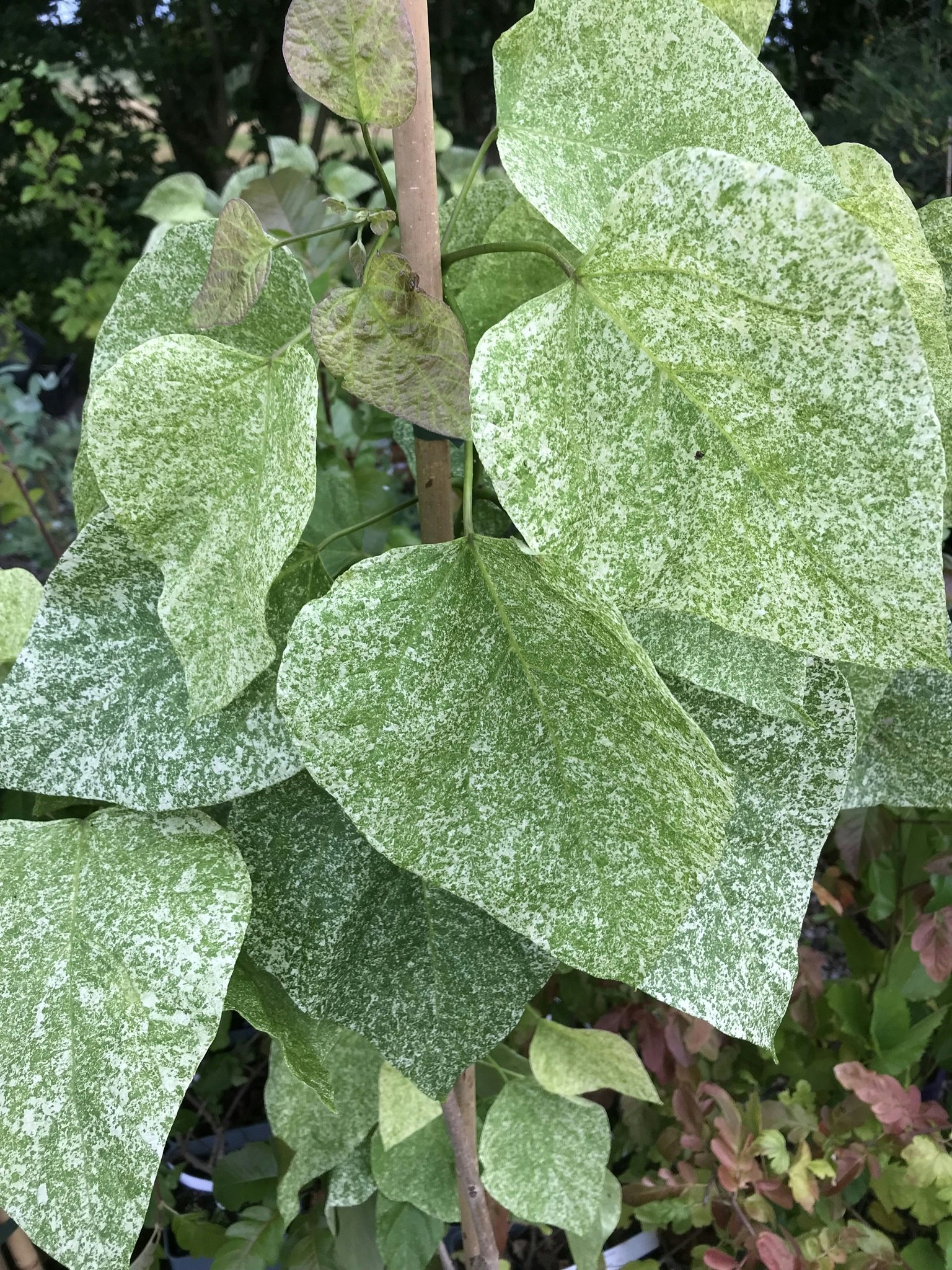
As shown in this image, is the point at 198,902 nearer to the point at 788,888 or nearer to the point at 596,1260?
the point at 788,888

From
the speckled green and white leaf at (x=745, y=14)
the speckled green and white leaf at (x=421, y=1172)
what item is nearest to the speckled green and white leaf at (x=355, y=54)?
the speckled green and white leaf at (x=745, y=14)

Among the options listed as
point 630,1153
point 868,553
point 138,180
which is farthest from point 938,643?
point 138,180

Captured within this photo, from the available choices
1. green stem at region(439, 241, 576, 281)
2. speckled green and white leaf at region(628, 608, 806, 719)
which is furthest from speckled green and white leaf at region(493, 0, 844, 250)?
speckled green and white leaf at region(628, 608, 806, 719)

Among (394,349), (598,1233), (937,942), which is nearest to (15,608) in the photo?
(394,349)

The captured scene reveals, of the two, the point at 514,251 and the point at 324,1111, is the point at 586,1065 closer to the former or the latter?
the point at 324,1111

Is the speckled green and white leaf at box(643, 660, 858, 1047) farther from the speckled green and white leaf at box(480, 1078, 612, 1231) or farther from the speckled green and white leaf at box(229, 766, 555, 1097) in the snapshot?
the speckled green and white leaf at box(480, 1078, 612, 1231)
